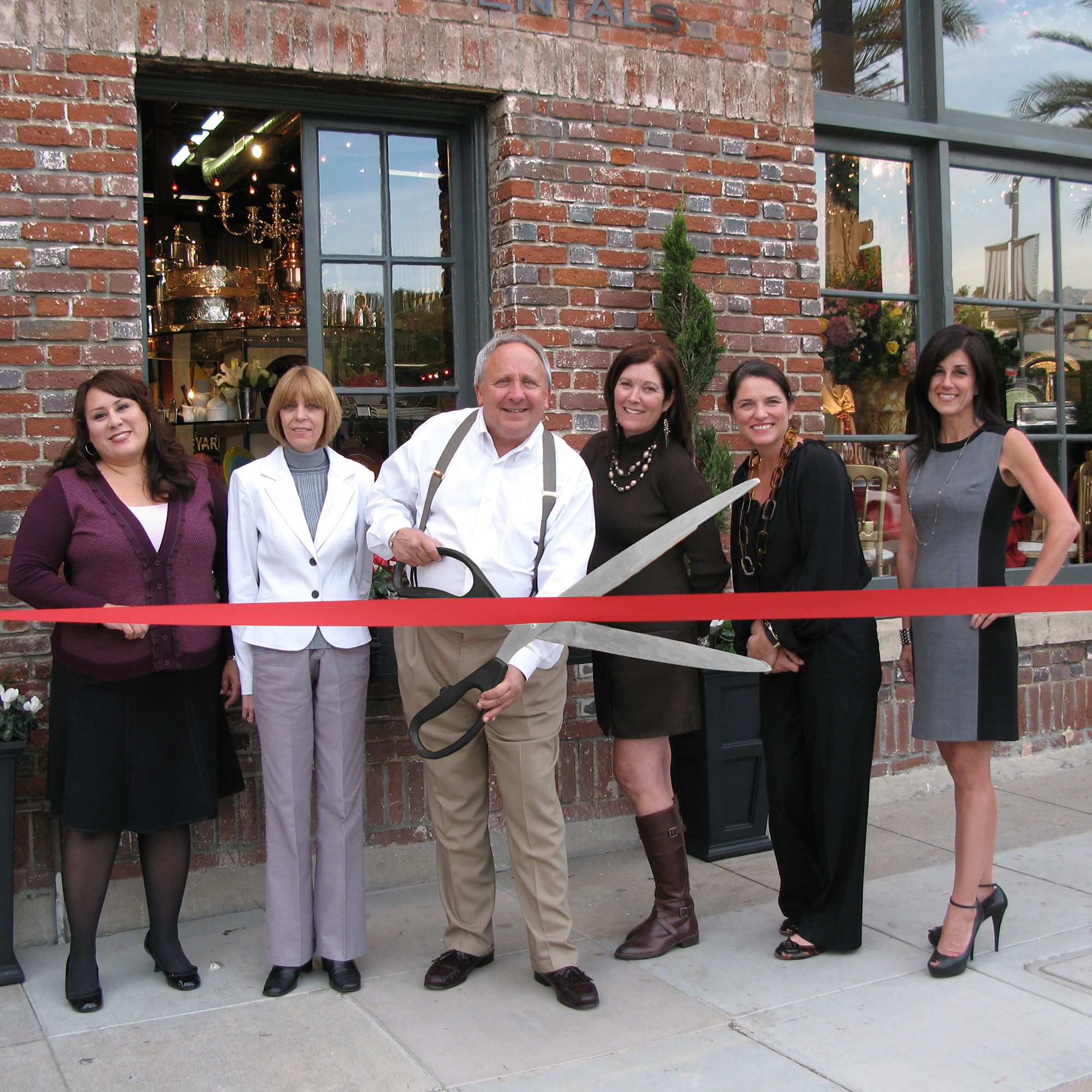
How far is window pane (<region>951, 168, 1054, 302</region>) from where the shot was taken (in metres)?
6.11

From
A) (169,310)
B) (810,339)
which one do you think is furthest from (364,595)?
(169,310)

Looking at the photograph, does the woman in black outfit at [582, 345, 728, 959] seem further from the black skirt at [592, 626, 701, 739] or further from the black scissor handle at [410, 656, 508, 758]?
the black scissor handle at [410, 656, 508, 758]

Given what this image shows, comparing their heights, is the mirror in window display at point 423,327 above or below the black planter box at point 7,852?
above

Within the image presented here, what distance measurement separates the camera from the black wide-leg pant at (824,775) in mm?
3646

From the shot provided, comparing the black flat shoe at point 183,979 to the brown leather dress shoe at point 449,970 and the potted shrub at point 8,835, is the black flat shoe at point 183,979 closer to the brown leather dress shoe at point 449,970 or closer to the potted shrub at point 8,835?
the potted shrub at point 8,835

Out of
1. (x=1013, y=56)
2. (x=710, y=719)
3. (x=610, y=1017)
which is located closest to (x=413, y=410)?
(x=710, y=719)

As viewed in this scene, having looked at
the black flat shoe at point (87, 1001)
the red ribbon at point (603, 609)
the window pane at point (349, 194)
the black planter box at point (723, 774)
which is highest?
the window pane at point (349, 194)

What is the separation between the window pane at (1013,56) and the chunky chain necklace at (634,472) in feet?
11.9

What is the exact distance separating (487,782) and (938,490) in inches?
68.8

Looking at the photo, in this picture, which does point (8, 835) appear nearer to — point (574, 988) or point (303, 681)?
point (303, 681)

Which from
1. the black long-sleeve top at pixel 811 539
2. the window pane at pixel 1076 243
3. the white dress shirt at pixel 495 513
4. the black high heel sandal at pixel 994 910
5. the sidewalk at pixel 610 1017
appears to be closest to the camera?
the sidewalk at pixel 610 1017

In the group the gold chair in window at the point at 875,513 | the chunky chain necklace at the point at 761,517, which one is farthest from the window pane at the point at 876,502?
the chunky chain necklace at the point at 761,517

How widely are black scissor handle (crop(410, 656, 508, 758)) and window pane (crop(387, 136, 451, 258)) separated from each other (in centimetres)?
239

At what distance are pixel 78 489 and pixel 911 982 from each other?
3.06 meters
